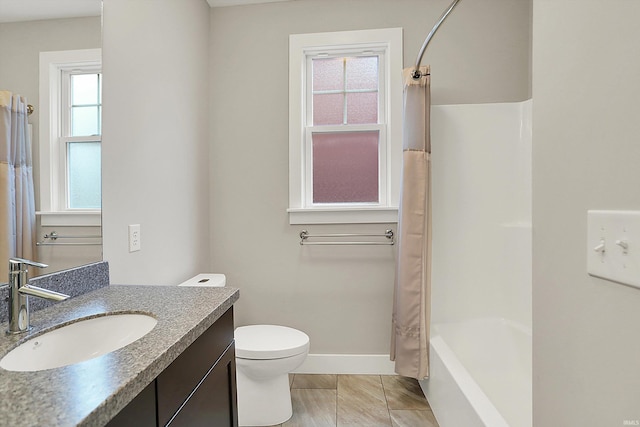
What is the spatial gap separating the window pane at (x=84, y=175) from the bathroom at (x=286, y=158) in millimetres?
54

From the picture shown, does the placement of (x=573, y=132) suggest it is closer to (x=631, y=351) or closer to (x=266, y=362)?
(x=631, y=351)

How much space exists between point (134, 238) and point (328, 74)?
1.66 m

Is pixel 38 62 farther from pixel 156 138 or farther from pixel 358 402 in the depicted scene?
pixel 358 402

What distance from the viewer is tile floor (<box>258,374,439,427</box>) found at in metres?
1.67

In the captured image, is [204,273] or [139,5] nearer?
[139,5]

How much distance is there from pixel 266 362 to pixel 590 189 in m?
1.49

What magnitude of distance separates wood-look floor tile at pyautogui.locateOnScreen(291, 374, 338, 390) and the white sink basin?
4.59ft

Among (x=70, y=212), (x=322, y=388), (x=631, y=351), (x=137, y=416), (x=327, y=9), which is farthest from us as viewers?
(x=327, y=9)

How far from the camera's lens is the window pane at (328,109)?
2.26m

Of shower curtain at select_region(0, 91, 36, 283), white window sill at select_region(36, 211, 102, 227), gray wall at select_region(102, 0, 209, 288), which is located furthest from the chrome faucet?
gray wall at select_region(102, 0, 209, 288)

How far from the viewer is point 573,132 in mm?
598

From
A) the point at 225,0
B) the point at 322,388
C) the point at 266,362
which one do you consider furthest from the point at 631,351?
the point at 225,0

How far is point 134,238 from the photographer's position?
4.73ft

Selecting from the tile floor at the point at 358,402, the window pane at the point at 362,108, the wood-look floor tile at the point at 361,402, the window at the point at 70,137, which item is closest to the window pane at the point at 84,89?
the window at the point at 70,137
